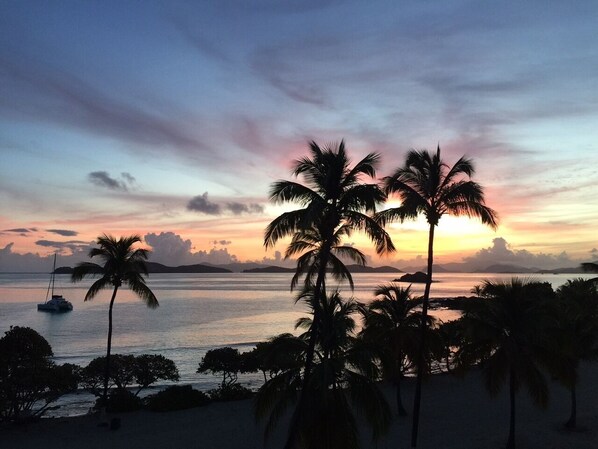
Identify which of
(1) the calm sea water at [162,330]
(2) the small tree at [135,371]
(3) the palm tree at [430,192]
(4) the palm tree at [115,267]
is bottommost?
(1) the calm sea water at [162,330]

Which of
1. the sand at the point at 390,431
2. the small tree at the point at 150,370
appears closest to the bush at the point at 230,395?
the sand at the point at 390,431

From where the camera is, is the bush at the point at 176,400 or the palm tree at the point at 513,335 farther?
the bush at the point at 176,400

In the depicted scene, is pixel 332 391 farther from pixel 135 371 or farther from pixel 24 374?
pixel 135 371

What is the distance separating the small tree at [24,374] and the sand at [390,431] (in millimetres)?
1389

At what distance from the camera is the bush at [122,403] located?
25781 millimetres

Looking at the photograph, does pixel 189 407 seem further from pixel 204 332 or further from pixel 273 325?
pixel 273 325

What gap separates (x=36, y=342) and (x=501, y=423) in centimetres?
2515

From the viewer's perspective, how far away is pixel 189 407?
1054 inches

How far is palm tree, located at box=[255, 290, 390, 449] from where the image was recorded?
12117 mm

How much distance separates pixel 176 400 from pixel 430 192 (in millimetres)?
19922

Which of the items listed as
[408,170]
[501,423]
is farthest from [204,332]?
[408,170]

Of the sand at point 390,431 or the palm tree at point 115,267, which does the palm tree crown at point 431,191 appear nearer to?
the sand at point 390,431

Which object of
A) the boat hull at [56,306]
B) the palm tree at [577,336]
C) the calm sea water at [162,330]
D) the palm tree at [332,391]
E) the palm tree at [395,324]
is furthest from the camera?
the boat hull at [56,306]

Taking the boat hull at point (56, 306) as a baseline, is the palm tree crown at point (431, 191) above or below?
above
